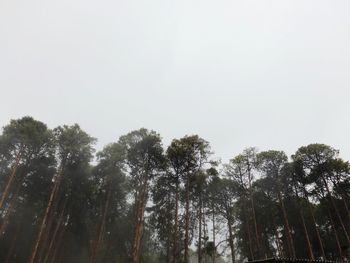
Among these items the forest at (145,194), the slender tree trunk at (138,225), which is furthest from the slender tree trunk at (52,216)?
the slender tree trunk at (138,225)

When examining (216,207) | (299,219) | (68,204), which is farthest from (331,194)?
(68,204)

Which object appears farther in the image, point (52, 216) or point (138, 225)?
point (52, 216)

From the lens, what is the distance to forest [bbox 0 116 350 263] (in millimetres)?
25328

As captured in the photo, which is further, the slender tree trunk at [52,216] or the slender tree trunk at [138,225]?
the slender tree trunk at [52,216]

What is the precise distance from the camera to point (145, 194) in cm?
2622

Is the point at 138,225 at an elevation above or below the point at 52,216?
below

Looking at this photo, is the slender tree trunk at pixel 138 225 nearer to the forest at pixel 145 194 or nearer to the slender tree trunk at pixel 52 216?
the forest at pixel 145 194

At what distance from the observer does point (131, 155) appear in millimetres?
26250

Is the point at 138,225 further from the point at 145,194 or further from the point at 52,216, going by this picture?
the point at 52,216

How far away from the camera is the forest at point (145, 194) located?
83.1ft

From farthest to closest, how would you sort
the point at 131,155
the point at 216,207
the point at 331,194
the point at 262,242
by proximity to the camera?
the point at 262,242 < the point at 216,207 < the point at 331,194 < the point at 131,155

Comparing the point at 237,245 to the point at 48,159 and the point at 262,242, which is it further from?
the point at 48,159

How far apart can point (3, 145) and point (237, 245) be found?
97.6 ft

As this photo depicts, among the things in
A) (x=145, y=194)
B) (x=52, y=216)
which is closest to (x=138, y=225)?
(x=145, y=194)
